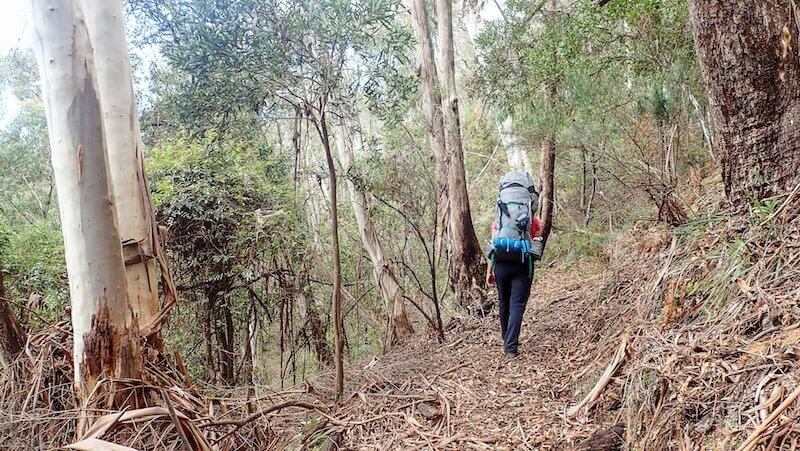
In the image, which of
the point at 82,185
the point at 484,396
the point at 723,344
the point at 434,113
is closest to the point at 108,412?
the point at 82,185

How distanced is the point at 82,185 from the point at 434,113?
6083 mm

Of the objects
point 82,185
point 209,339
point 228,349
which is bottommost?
point 228,349

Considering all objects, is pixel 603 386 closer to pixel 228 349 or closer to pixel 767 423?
pixel 767 423

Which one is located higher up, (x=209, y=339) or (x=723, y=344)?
(x=723, y=344)

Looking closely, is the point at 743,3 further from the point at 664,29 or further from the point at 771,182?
the point at 664,29

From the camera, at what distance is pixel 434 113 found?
8383 mm

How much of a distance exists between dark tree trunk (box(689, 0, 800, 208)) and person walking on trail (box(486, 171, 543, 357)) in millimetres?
1582

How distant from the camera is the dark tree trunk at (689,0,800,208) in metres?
3.34

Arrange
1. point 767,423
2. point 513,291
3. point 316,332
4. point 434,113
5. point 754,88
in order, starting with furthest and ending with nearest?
point 316,332, point 434,113, point 513,291, point 754,88, point 767,423

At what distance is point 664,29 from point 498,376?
4.77 m

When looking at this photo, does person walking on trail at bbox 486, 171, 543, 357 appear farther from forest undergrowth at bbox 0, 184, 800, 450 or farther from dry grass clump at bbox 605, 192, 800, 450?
dry grass clump at bbox 605, 192, 800, 450

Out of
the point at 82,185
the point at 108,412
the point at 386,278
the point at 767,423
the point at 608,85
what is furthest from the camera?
the point at 386,278

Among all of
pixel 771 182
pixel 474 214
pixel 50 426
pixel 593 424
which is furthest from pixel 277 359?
pixel 771 182

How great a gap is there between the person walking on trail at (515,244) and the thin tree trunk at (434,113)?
337 cm
